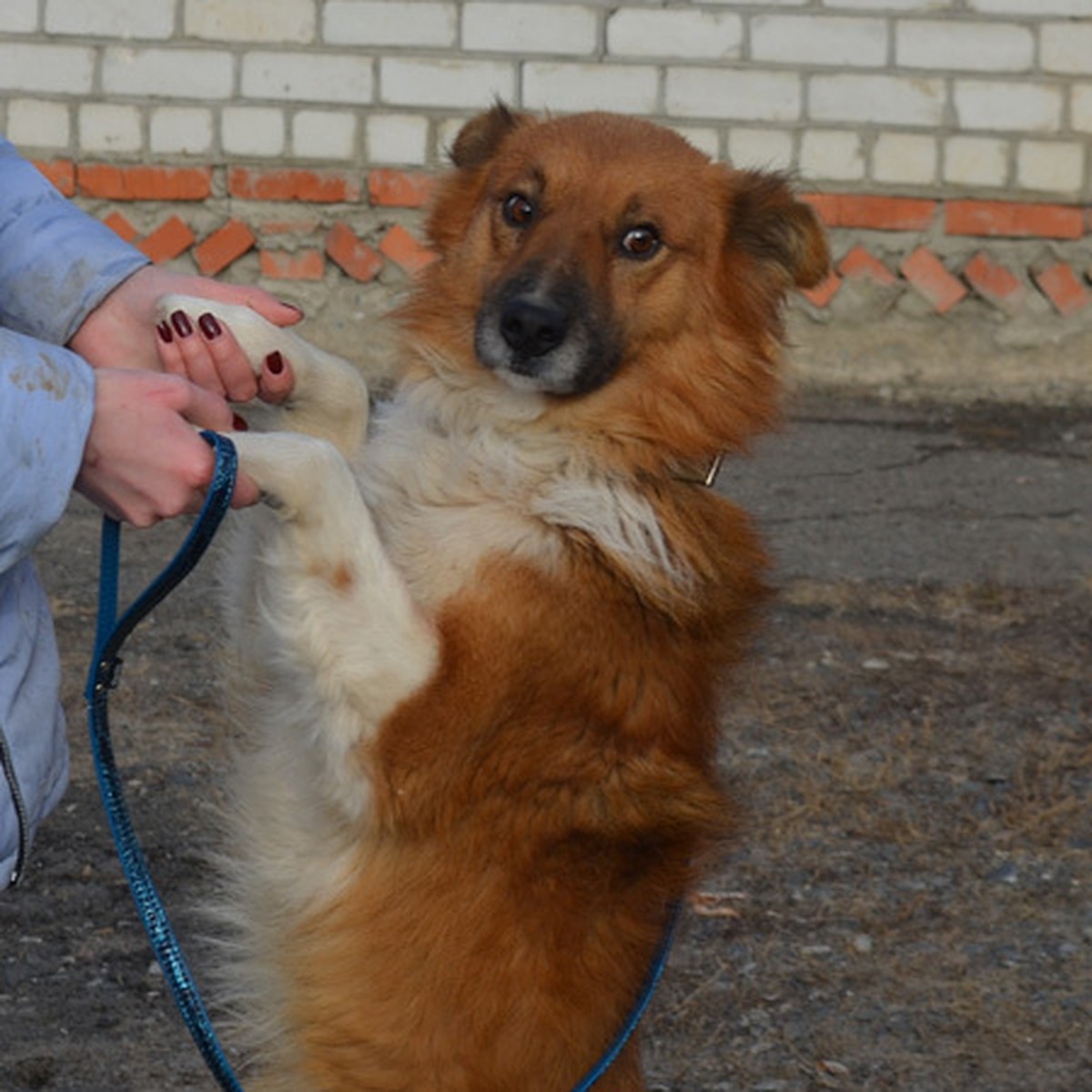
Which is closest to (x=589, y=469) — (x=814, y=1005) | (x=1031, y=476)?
(x=814, y=1005)

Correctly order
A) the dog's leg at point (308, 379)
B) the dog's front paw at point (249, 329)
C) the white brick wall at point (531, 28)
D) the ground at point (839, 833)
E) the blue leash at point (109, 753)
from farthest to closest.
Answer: the white brick wall at point (531, 28) < the ground at point (839, 833) < the dog's leg at point (308, 379) < the dog's front paw at point (249, 329) < the blue leash at point (109, 753)

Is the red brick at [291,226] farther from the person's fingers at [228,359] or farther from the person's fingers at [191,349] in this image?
the person's fingers at [191,349]

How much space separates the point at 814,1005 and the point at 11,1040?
173 centimetres

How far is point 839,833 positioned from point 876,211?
455 cm

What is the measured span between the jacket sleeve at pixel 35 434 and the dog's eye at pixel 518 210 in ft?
4.10

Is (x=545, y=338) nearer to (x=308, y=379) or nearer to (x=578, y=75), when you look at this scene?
(x=308, y=379)

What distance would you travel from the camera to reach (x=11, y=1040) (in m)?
4.19

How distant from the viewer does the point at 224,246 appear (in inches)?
361

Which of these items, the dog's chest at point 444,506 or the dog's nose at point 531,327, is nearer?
the dog's chest at point 444,506

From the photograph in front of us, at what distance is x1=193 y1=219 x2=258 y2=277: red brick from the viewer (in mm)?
9164

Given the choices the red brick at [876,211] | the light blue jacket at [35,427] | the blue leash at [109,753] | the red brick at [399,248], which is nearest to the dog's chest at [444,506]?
the blue leash at [109,753]

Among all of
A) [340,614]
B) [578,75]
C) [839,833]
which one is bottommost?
[839,833]

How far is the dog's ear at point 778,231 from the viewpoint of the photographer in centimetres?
347

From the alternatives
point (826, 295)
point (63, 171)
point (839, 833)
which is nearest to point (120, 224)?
point (63, 171)
